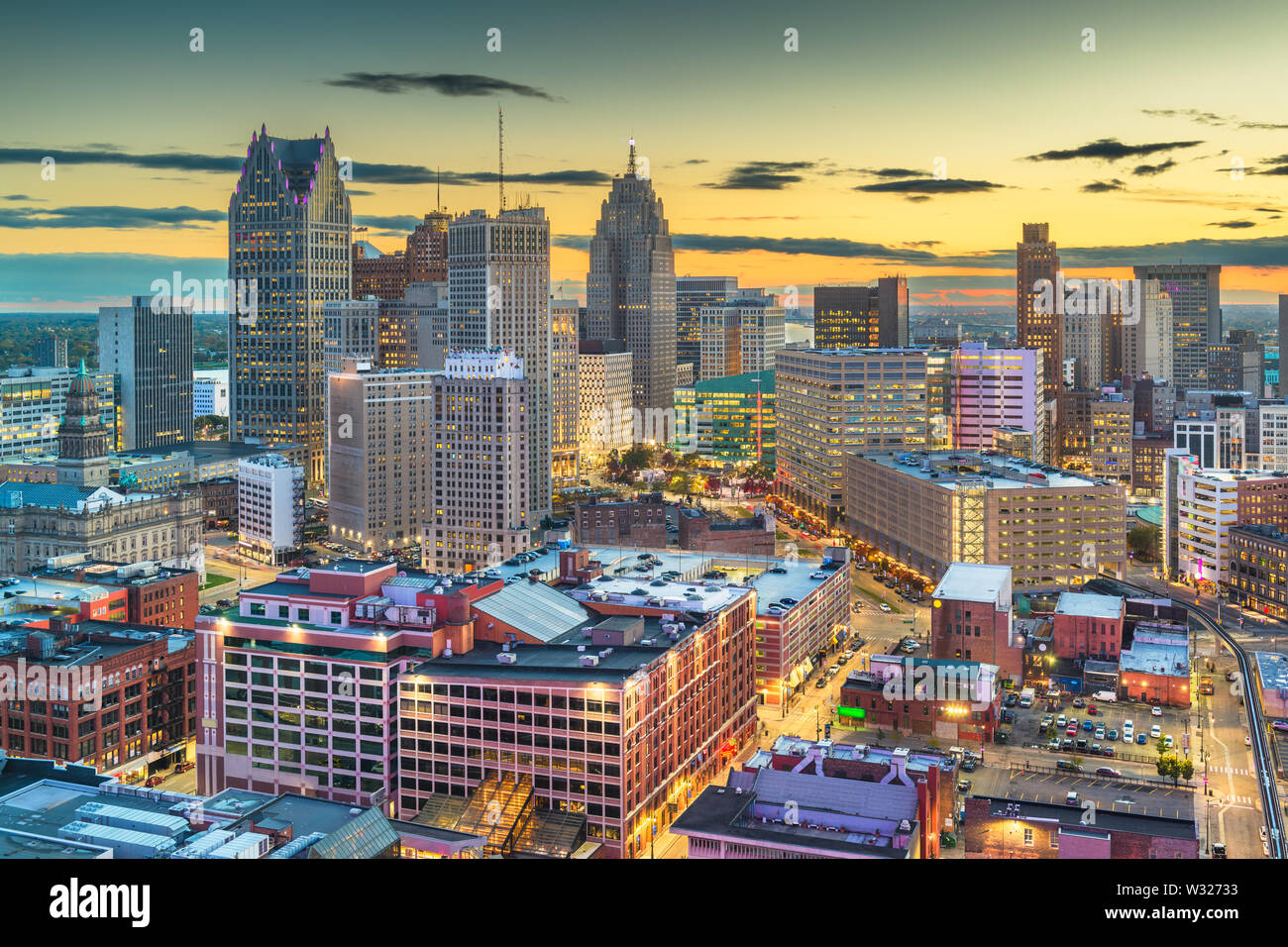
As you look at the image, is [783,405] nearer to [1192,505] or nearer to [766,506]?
[766,506]

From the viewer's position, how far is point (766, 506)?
212 feet

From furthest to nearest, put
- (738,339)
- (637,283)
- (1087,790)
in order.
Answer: (738,339)
(637,283)
(1087,790)

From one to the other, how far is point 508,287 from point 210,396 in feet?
130

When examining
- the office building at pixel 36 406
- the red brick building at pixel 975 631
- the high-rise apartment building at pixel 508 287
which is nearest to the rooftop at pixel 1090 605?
the red brick building at pixel 975 631

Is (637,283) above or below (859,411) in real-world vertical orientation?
above

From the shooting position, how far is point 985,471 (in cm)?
4938

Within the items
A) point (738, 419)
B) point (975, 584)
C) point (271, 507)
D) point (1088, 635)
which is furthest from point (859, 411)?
A: point (271, 507)

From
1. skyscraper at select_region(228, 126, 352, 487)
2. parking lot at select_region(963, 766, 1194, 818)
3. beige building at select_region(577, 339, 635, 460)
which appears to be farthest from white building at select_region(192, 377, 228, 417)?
parking lot at select_region(963, 766, 1194, 818)

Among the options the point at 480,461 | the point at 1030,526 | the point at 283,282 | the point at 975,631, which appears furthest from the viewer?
the point at 283,282

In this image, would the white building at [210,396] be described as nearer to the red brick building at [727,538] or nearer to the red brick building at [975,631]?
the red brick building at [727,538]

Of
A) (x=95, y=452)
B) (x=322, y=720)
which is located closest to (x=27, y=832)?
(x=322, y=720)

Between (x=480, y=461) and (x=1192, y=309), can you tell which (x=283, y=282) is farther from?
(x=1192, y=309)

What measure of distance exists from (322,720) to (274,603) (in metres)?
2.89

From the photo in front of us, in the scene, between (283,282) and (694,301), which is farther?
(694,301)
